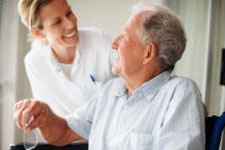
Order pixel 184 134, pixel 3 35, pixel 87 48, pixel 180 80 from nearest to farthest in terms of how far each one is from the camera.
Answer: pixel 184 134 → pixel 180 80 → pixel 87 48 → pixel 3 35

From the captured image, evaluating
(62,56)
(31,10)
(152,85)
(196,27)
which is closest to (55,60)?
(62,56)

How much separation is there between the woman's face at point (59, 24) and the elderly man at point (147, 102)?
15.5 inches

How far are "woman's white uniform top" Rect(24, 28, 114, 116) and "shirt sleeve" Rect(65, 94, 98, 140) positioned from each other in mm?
175

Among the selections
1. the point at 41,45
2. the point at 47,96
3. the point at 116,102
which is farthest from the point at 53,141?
the point at 41,45

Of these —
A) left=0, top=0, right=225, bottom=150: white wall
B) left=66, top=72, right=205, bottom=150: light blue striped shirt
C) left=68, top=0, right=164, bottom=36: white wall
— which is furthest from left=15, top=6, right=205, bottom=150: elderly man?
left=68, top=0, right=164, bottom=36: white wall

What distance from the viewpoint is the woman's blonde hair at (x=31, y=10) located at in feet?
4.82

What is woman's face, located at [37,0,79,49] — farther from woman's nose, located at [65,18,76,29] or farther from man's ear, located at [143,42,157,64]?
man's ear, located at [143,42,157,64]

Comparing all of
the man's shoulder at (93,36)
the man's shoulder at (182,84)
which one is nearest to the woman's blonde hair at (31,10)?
the man's shoulder at (93,36)

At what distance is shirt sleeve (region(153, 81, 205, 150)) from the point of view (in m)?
1.04

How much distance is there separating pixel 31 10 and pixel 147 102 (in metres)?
0.68

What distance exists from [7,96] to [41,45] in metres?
1.31

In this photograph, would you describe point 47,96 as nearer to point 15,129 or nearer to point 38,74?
point 38,74

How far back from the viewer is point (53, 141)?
1.37m

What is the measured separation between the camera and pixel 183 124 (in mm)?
1059
